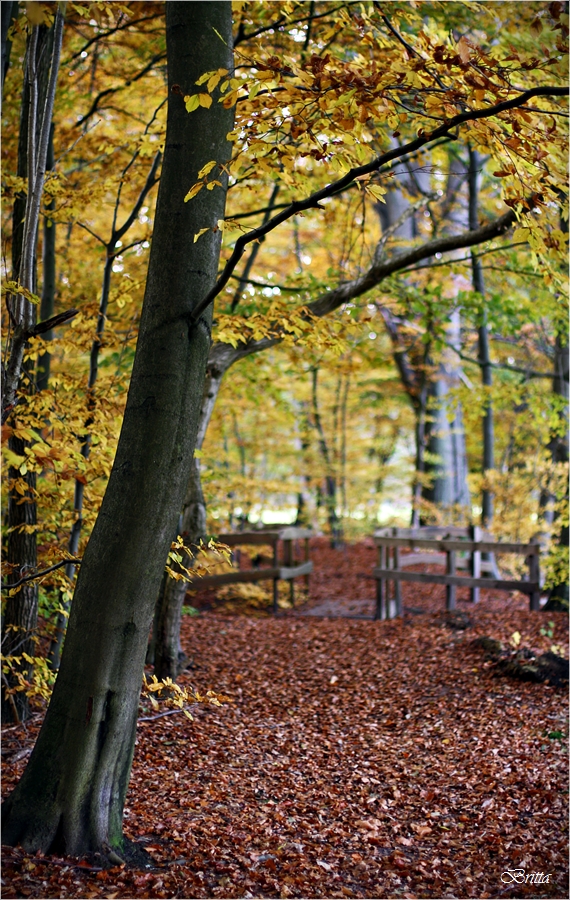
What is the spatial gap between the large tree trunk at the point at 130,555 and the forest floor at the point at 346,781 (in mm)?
224

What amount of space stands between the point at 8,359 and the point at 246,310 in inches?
151

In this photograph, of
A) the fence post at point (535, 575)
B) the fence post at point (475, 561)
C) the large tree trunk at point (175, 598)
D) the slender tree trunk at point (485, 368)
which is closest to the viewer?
the large tree trunk at point (175, 598)

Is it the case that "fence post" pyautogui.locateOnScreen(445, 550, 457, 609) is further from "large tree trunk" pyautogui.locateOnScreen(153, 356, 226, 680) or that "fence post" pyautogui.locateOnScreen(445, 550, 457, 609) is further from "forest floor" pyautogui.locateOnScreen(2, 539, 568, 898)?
"large tree trunk" pyautogui.locateOnScreen(153, 356, 226, 680)

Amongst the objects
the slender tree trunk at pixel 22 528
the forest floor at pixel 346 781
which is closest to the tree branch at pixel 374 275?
the slender tree trunk at pixel 22 528

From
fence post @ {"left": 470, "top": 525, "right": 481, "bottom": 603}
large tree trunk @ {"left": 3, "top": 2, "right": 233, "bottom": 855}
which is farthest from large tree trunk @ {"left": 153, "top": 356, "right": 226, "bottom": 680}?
fence post @ {"left": 470, "top": 525, "right": 481, "bottom": 603}

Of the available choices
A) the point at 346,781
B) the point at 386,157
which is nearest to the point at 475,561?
the point at 346,781

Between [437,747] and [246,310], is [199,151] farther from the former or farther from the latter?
[437,747]

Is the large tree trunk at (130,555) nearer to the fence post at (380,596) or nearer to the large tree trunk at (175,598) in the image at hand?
the large tree trunk at (175,598)

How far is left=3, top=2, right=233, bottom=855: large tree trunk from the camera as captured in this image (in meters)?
3.07

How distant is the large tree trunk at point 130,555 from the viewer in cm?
Result: 307

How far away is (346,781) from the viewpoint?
4.55m

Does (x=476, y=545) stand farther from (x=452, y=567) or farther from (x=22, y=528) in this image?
(x=22, y=528)

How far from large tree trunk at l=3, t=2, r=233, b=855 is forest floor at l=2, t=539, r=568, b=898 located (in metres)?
0.22

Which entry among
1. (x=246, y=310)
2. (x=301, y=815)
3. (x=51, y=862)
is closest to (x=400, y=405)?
(x=246, y=310)
